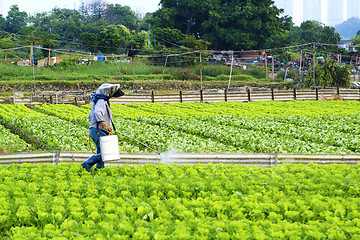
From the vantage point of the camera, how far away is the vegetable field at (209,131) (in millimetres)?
14492

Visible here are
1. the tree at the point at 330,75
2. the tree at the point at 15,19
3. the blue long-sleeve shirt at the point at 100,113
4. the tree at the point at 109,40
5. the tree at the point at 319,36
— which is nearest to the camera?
the blue long-sleeve shirt at the point at 100,113

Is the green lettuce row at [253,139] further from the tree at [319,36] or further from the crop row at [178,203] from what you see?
the tree at [319,36]

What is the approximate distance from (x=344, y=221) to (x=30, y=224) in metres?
4.91

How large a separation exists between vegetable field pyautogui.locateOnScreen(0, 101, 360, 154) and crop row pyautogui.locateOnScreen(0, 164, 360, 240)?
4433 mm

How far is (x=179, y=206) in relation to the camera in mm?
6988

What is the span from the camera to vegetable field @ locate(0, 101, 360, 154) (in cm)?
1449

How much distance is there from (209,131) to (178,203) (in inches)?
425

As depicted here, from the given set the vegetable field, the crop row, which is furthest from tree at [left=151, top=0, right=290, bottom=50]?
the crop row

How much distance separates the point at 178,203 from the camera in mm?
7230

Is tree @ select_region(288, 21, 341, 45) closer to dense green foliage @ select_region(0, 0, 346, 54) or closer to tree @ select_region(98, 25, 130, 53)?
dense green foliage @ select_region(0, 0, 346, 54)

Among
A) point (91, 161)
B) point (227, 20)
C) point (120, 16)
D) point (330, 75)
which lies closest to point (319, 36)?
point (227, 20)

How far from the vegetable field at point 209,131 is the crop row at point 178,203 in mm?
4433

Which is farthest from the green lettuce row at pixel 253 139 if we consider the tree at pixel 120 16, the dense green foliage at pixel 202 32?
the tree at pixel 120 16

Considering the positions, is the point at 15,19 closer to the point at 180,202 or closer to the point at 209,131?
the point at 209,131
